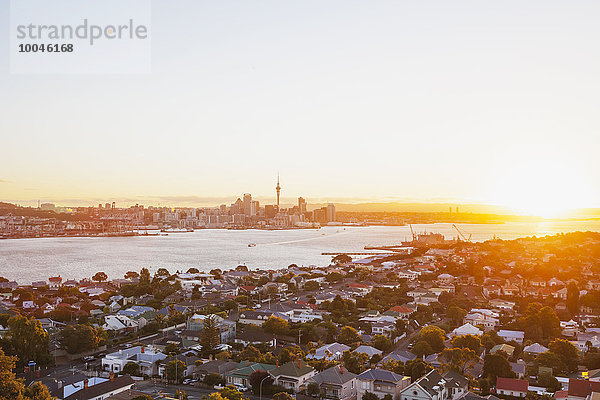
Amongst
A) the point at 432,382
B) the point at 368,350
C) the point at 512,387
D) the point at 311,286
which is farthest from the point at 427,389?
the point at 311,286

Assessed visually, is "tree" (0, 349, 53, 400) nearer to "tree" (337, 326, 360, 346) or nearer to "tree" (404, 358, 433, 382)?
Answer: "tree" (404, 358, 433, 382)

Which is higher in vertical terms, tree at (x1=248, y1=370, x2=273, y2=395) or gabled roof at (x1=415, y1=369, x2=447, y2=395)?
gabled roof at (x1=415, y1=369, x2=447, y2=395)

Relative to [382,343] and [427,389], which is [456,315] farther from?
[427,389]

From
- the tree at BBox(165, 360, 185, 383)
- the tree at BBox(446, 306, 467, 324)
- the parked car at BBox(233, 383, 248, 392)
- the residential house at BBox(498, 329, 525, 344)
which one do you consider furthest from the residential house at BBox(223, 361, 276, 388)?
the tree at BBox(446, 306, 467, 324)

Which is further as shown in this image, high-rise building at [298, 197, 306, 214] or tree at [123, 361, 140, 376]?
high-rise building at [298, 197, 306, 214]

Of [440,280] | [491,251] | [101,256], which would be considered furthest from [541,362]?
[101,256]

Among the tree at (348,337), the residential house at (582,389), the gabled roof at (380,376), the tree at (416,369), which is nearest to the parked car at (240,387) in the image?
the gabled roof at (380,376)
